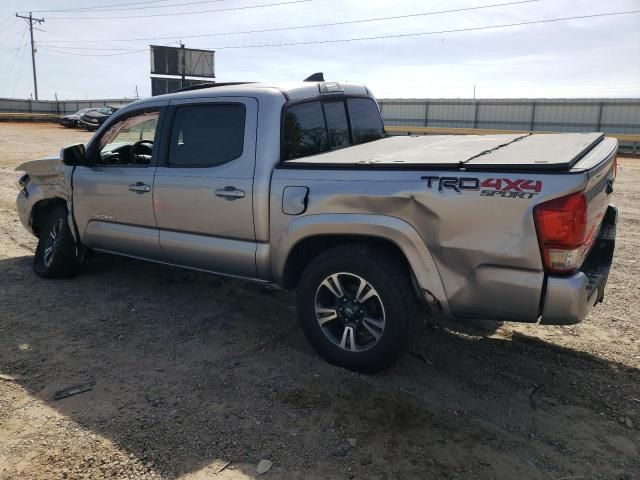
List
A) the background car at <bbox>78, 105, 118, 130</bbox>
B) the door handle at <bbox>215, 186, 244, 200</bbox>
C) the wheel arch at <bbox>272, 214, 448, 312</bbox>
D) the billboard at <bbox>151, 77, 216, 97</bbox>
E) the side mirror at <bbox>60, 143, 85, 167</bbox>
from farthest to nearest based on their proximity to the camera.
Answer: the billboard at <bbox>151, 77, 216, 97</bbox>, the background car at <bbox>78, 105, 118, 130</bbox>, the side mirror at <bbox>60, 143, 85, 167</bbox>, the door handle at <bbox>215, 186, 244, 200</bbox>, the wheel arch at <bbox>272, 214, 448, 312</bbox>

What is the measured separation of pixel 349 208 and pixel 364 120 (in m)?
1.83

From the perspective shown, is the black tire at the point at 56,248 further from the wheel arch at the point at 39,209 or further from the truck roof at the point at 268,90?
the truck roof at the point at 268,90

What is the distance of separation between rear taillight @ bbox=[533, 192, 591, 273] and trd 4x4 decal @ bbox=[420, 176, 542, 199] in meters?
0.11

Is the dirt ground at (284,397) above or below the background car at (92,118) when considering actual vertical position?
below

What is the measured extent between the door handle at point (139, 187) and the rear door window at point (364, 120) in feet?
6.18

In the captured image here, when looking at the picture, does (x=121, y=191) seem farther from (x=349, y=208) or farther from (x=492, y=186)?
(x=492, y=186)

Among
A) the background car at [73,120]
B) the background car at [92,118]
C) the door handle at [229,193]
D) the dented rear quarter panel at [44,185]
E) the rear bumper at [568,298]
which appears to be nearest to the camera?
the rear bumper at [568,298]

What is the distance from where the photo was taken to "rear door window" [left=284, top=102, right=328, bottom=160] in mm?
3914

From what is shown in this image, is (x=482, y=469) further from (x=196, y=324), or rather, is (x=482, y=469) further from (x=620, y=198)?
(x=620, y=198)

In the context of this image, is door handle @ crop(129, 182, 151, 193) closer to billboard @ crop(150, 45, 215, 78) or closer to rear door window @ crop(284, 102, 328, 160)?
rear door window @ crop(284, 102, 328, 160)

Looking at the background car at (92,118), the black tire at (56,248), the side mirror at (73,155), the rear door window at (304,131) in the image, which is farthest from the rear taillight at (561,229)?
the background car at (92,118)

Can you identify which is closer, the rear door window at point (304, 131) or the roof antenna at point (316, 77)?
the rear door window at point (304, 131)

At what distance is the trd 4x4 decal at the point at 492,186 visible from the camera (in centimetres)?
276

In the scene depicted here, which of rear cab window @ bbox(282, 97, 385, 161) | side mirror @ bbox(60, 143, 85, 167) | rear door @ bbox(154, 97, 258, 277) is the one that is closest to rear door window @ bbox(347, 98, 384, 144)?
rear cab window @ bbox(282, 97, 385, 161)
